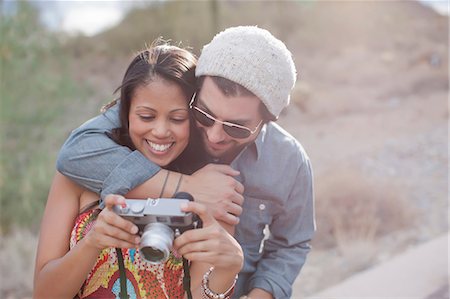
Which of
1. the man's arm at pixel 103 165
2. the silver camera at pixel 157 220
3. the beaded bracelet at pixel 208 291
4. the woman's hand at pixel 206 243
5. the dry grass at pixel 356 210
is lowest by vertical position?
the dry grass at pixel 356 210

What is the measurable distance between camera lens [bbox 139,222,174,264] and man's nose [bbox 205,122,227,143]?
1.39ft

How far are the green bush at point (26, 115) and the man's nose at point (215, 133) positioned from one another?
4122mm

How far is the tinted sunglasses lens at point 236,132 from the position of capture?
6.56 feet

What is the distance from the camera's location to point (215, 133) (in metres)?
1.97

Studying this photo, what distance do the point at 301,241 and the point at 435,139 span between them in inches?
258

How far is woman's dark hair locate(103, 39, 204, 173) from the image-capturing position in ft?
6.56

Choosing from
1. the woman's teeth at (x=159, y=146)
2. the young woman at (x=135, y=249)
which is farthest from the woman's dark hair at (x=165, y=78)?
the woman's teeth at (x=159, y=146)

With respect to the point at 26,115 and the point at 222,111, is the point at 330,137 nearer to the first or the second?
the point at 26,115

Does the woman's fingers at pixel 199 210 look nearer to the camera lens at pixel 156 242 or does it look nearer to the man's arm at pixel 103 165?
the camera lens at pixel 156 242

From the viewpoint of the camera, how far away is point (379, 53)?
17.1 meters

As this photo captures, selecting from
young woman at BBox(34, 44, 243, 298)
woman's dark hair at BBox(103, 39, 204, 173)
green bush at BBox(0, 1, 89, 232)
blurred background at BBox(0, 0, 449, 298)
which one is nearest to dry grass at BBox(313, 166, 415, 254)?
blurred background at BBox(0, 0, 449, 298)

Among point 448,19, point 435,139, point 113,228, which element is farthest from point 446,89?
point 113,228

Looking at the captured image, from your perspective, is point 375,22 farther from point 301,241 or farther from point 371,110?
point 301,241

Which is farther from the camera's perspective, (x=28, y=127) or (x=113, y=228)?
(x=28, y=127)
